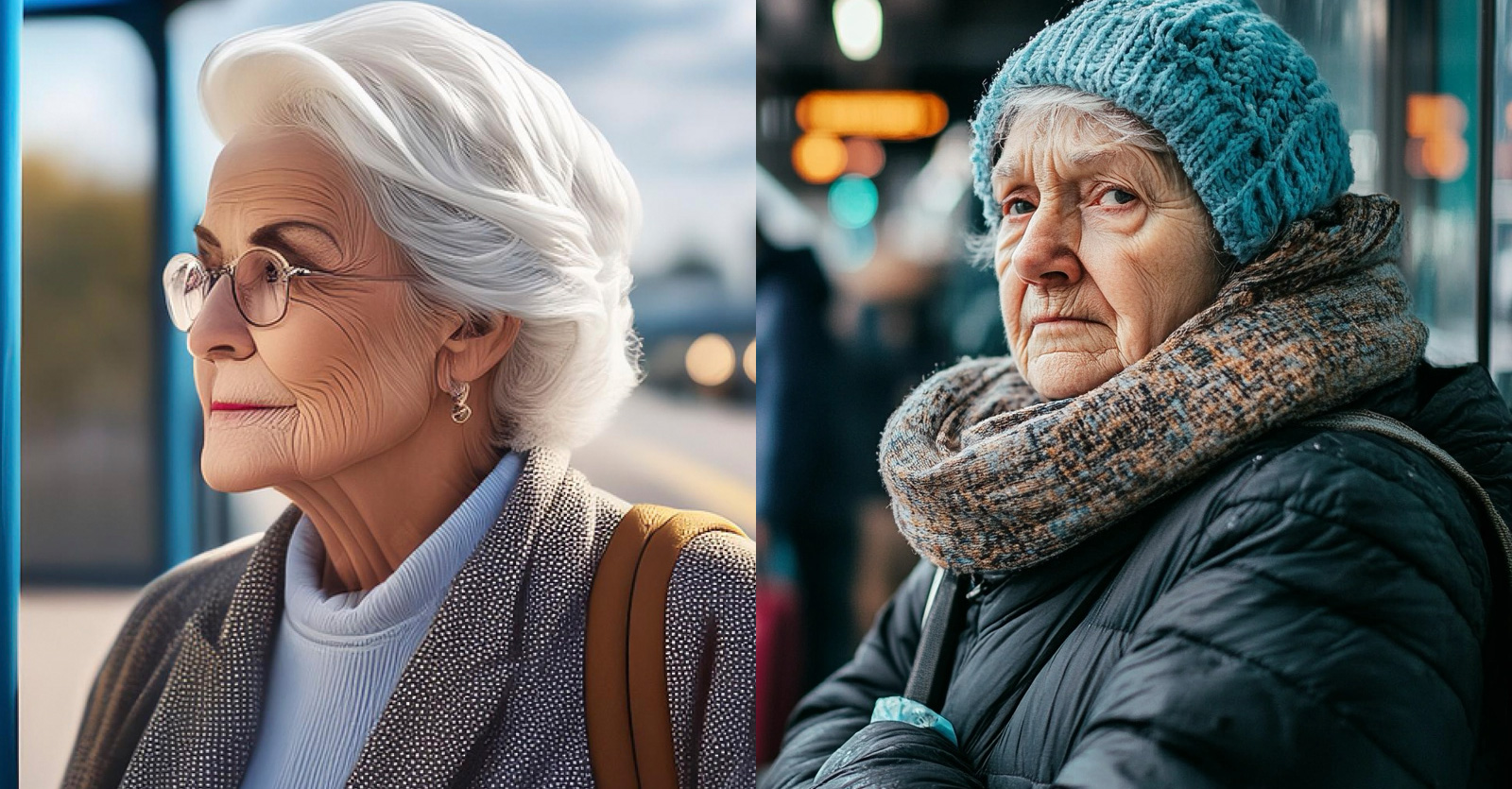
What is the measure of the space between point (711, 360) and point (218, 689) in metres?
0.93

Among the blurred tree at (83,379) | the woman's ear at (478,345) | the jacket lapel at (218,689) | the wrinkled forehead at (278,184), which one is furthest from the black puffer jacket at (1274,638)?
the blurred tree at (83,379)

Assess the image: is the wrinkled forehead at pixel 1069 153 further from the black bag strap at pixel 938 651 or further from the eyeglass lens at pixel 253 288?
the eyeglass lens at pixel 253 288

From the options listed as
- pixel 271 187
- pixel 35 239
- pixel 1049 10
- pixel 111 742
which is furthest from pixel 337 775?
pixel 1049 10

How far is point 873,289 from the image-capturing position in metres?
2.32

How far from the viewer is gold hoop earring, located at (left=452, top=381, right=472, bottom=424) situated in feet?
5.40

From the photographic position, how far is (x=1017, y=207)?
1.62m

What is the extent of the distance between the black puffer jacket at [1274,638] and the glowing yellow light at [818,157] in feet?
3.75

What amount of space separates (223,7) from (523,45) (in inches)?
20.5

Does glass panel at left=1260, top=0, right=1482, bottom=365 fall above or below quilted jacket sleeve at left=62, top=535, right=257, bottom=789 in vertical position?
above

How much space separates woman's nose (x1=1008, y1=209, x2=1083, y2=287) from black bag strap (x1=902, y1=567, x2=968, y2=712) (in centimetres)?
45

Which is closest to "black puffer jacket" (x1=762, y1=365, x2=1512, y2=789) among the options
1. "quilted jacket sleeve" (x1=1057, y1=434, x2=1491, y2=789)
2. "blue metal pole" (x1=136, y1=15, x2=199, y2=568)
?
"quilted jacket sleeve" (x1=1057, y1=434, x2=1491, y2=789)

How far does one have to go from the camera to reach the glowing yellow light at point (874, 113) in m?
2.25

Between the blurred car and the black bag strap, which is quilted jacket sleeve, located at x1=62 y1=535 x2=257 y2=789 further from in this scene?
the black bag strap

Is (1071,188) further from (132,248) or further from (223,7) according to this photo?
(132,248)
